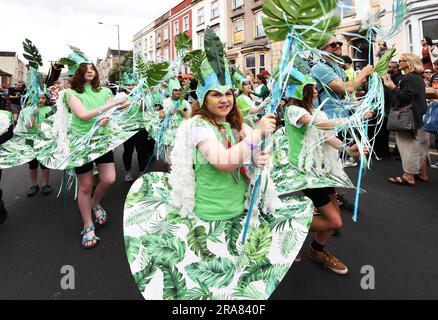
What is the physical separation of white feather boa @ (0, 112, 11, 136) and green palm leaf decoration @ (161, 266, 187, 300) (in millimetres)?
2964

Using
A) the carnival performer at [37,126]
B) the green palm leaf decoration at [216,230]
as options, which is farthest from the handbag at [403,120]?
the carnival performer at [37,126]

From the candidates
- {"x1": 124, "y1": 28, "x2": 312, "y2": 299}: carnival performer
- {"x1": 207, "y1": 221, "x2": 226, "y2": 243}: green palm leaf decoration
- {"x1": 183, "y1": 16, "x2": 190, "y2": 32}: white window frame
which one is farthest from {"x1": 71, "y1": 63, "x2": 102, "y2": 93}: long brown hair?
{"x1": 183, "y1": 16, "x2": 190, "y2": 32}: white window frame

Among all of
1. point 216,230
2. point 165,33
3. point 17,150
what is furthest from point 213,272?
point 165,33

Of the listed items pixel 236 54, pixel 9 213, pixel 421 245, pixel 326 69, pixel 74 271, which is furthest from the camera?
pixel 236 54

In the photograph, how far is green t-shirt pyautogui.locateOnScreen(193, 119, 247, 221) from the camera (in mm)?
1660

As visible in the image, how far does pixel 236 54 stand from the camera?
73.6ft

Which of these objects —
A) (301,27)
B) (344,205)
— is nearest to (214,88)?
(301,27)

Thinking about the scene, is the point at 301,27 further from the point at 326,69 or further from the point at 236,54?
the point at 236,54

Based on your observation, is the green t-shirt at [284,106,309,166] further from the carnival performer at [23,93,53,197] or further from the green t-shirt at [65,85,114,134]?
the carnival performer at [23,93,53,197]

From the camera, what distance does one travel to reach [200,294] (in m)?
1.43

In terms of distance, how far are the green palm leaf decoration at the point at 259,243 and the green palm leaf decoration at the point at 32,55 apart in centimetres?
412

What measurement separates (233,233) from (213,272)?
0.23 m

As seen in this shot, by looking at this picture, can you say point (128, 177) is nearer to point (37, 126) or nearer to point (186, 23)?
point (37, 126)

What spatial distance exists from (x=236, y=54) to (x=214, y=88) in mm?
22070
